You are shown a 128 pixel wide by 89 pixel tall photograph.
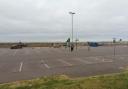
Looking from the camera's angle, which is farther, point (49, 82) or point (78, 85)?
point (49, 82)

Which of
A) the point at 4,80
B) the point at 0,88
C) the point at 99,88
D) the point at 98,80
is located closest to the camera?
the point at 99,88

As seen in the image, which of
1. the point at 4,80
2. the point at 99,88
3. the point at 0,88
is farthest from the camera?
the point at 4,80

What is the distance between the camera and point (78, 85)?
12.1 m

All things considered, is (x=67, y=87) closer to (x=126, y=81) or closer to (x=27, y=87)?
(x=27, y=87)

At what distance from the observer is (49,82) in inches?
525

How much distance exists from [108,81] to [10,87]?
629 centimetres

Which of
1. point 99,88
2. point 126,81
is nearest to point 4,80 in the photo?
point 99,88

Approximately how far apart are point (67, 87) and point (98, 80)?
2612 millimetres

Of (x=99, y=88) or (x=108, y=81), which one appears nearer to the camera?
(x=99, y=88)

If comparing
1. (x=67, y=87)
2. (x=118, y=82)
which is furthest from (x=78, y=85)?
(x=118, y=82)

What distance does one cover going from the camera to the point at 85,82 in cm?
1280

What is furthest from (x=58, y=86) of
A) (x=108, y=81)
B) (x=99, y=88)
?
(x=108, y=81)

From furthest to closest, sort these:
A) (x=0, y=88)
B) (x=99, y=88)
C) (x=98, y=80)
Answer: (x=98, y=80) < (x=0, y=88) < (x=99, y=88)

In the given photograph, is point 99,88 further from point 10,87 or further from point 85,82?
point 10,87
